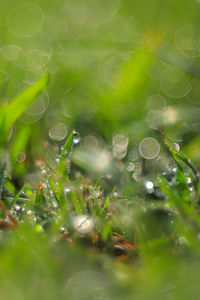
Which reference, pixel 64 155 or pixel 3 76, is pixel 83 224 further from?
pixel 3 76

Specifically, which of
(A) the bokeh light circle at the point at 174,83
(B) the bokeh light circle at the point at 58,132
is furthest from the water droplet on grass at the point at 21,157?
(A) the bokeh light circle at the point at 174,83

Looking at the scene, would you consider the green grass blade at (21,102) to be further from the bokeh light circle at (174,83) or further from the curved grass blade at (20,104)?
the bokeh light circle at (174,83)

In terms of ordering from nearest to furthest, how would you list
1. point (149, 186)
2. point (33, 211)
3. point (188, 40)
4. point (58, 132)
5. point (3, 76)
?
point (33, 211), point (149, 186), point (58, 132), point (3, 76), point (188, 40)

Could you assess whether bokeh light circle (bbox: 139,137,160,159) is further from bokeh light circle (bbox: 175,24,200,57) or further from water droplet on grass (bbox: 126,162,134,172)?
bokeh light circle (bbox: 175,24,200,57)

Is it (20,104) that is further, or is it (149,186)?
(20,104)

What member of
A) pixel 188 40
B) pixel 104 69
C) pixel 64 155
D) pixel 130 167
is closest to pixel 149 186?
pixel 130 167

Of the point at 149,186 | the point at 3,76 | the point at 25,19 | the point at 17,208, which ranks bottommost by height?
the point at 25,19

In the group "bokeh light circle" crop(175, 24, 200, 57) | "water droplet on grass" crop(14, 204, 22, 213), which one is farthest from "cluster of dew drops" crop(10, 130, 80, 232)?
"bokeh light circle" crop(175, 24, 200, 57)

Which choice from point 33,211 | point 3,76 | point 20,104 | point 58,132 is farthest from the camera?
point 3,76
